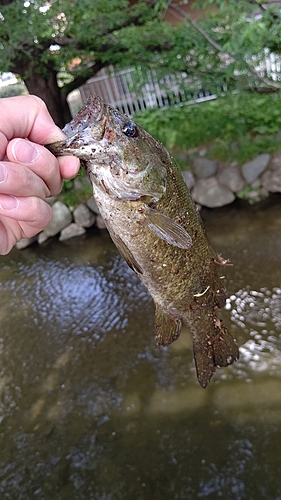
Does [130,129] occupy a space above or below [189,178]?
above

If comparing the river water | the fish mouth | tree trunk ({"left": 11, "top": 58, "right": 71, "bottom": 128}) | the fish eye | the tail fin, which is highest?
the fish mouth

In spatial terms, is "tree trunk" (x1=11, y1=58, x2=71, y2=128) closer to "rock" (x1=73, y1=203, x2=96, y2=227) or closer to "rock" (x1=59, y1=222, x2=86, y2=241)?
"rock" (x1=73, y1=203, x2=96, y2=227)

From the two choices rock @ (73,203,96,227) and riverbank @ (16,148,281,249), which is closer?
riverbank @ (16,148,281,249)

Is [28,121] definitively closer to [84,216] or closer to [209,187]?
[209,187]

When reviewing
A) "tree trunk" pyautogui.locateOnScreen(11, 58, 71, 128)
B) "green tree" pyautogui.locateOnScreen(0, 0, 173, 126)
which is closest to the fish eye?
"green tree" pyautogui.locateOnScreen(0, 0, 173, 126)

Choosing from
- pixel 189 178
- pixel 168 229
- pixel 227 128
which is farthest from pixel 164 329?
pixel 227 128

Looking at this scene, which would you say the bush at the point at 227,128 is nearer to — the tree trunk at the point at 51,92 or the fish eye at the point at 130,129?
the tree trunk at the point at 51,92

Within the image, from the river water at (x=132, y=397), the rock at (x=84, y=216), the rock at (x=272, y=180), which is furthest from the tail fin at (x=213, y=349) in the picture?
the rock at (x=84, y=216)
